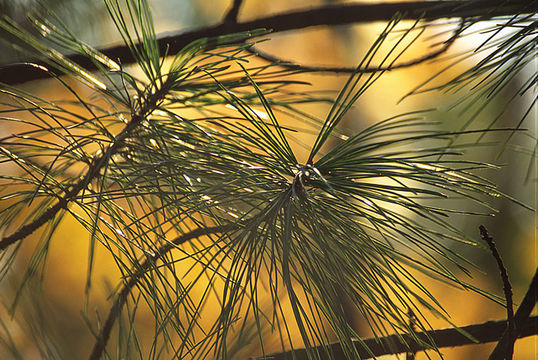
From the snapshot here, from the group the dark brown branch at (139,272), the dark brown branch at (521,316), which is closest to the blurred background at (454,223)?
the dark brown branch at (139,272)

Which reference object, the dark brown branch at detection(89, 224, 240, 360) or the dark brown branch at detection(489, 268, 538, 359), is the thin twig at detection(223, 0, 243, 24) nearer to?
the dark brown branch at detection(89, 224, 240, 360)

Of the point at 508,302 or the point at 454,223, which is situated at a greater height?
the point at 454,223

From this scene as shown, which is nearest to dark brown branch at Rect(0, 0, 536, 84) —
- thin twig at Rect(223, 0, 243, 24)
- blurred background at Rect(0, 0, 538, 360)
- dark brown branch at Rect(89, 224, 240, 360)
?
thin twig at Rect(223, 0, 243, 24)

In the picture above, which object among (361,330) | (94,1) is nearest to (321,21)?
(94,1)

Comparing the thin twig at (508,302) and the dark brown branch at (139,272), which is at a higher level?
the dark brown branch at (139,272)

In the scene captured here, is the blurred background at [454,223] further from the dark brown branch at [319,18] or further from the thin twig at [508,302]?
the thin twig at [508,302]

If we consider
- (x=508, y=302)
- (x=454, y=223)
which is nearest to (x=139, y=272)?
(x=508, y=302)

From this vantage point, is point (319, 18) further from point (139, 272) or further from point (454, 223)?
point (454, 223)

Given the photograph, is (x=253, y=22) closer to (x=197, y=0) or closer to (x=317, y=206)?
(x=317, y=206)
